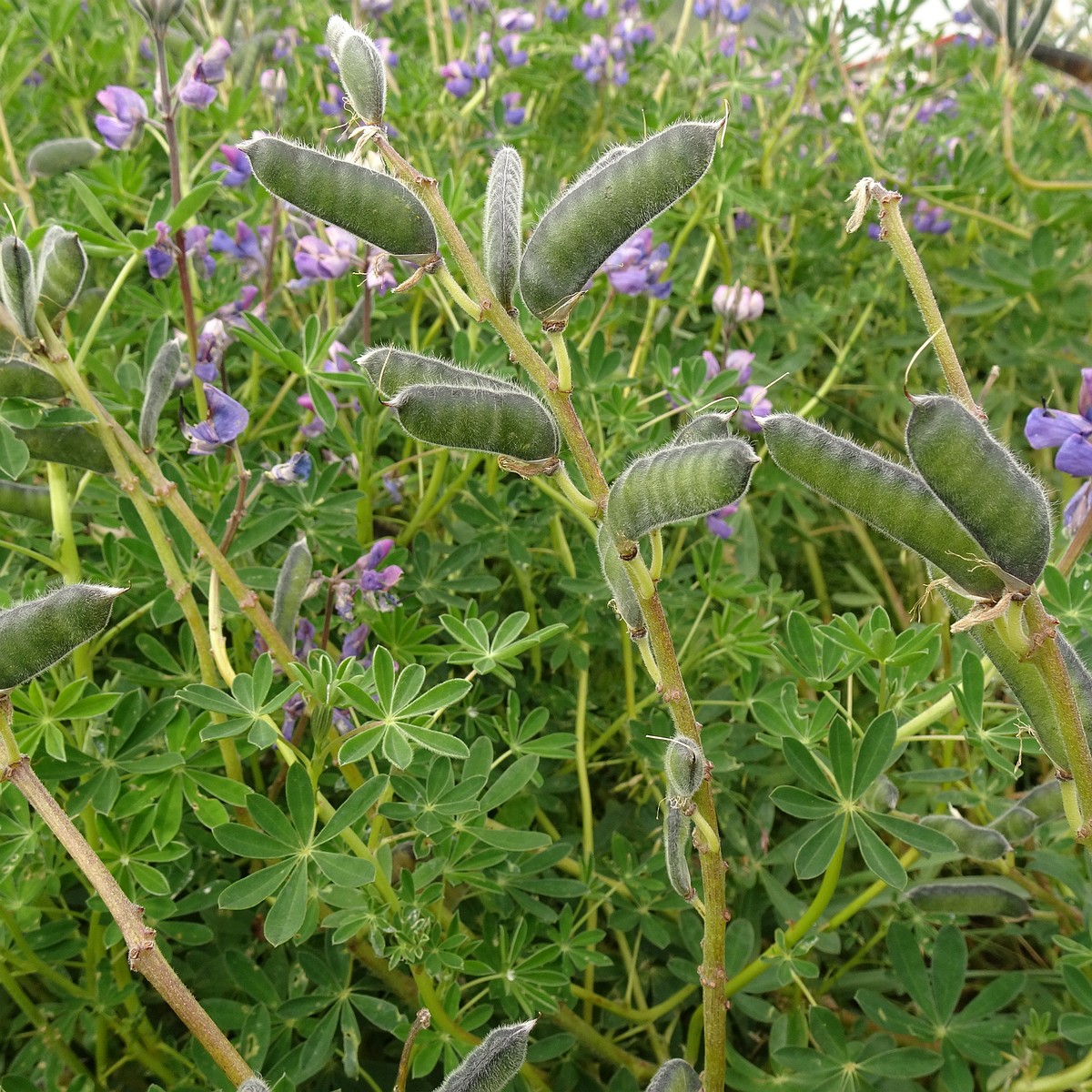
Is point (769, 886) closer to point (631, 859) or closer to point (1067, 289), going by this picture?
point (631, 859)

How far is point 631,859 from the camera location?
4.04 ft

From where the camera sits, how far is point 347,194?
0.74m

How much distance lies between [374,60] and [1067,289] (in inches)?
70.0

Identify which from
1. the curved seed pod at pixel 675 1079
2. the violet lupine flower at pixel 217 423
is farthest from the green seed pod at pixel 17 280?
the curved seed pod at pixel 675 1079

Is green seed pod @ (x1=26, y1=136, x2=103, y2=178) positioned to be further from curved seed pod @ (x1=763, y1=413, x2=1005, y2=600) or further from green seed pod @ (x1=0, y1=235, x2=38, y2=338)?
curved seed pod @ (x1=763, y1=413, x2=1005, y2=600)

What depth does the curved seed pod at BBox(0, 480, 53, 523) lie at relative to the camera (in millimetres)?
1199

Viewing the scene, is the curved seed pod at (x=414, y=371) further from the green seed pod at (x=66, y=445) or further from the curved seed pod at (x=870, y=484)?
the green seed pod at (x=66, y=445)

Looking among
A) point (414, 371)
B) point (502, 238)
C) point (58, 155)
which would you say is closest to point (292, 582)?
point (414, 371)

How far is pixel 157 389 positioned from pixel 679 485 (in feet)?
2.05

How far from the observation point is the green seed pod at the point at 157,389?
1037 millimetres

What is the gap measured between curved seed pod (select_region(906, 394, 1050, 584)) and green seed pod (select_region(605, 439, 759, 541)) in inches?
4.0

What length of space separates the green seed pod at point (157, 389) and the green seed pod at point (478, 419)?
0.42 meters

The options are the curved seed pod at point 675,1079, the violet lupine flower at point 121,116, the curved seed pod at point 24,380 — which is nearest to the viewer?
the curved seed pod at point 675,1079

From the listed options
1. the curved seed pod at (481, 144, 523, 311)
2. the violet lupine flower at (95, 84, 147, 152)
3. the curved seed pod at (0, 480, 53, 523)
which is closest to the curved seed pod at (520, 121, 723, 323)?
the curved seed pod at (481, 144, 523, 311)
